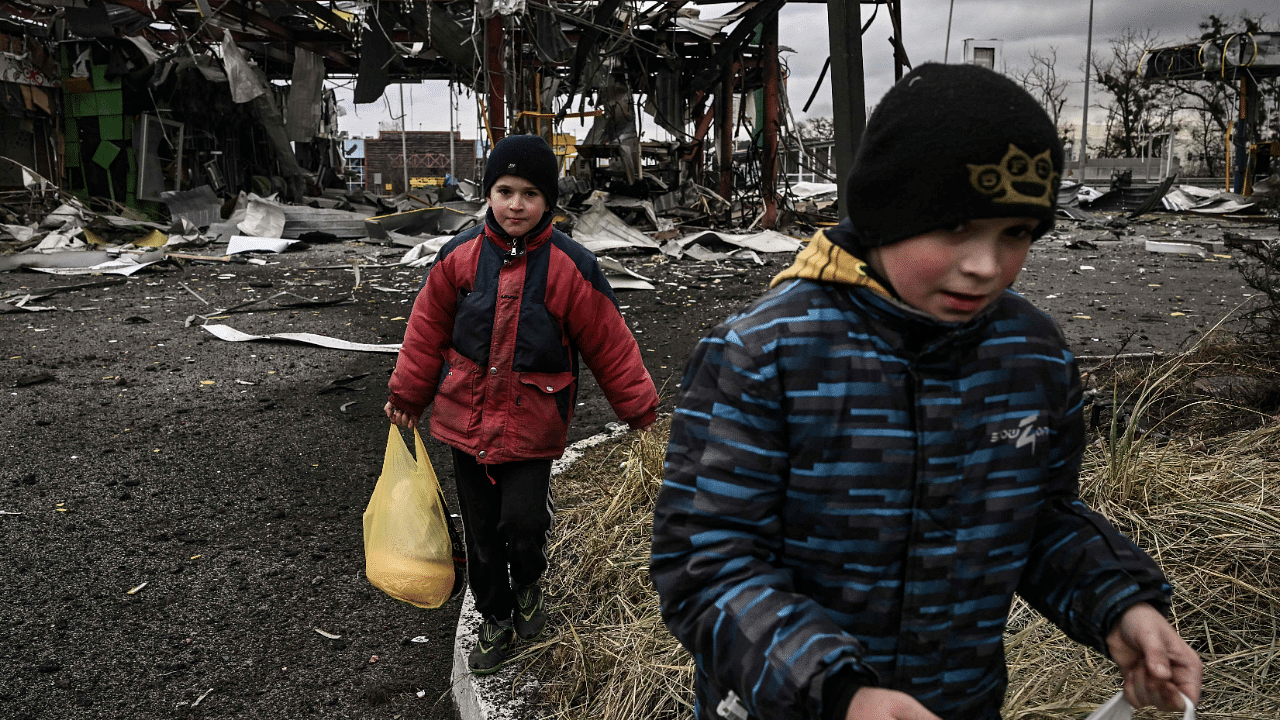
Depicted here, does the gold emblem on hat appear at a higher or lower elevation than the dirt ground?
higher

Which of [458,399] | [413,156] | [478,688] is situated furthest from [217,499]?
[413,156]

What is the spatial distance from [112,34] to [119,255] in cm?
508

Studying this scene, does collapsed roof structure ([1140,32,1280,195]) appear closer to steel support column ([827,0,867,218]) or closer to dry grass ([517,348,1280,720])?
dry grass ([517,348,1280,720])

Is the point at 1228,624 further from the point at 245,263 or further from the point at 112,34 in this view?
the point at 112,34

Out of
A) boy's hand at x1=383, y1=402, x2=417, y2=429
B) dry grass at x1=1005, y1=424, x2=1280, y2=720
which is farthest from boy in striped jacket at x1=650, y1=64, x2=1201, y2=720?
boy's hand at x1=383, y1=402, x2=417, y2=429

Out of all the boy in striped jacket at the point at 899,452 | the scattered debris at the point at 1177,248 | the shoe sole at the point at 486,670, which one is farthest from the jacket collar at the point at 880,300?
the scattered debris at the point at 1177,248

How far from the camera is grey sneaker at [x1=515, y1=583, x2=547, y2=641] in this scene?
2.74 metres

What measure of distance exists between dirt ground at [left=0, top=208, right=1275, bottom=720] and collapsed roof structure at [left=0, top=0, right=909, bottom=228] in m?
5.90

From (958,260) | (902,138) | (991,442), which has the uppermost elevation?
(902,138)

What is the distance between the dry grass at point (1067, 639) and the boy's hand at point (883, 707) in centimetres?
120

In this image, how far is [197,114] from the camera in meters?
19.3

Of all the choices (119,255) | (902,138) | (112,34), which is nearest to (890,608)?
(902,138)

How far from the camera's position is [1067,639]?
2348 millimetres

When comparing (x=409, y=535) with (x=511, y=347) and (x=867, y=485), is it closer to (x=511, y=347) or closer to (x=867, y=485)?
(x=511, y=347)
